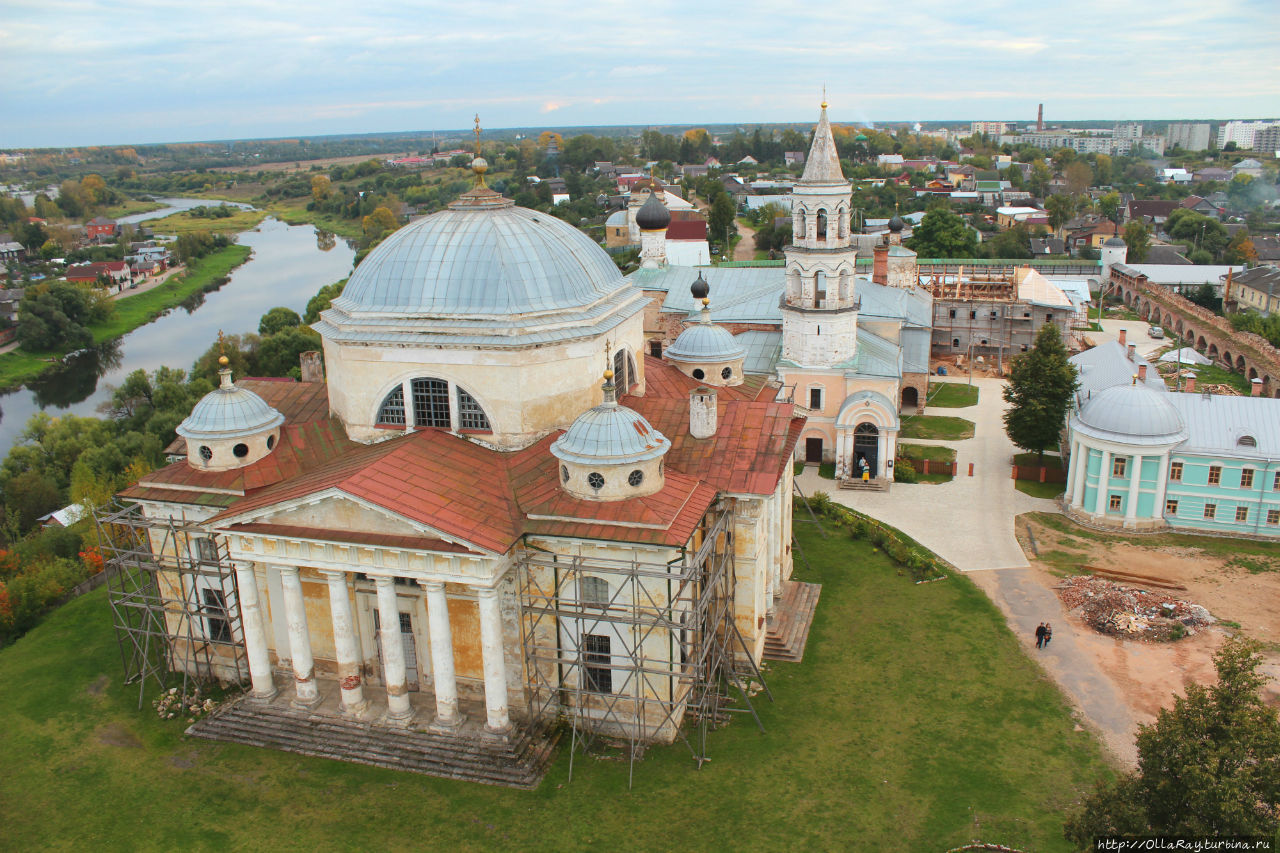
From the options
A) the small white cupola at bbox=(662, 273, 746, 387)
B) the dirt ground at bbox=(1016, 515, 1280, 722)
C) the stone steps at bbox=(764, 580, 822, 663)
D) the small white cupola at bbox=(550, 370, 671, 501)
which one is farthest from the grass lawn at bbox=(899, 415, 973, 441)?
the small white cupola at bbox=(550, 370, 671, 501)

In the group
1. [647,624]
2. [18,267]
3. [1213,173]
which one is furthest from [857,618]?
[1213,173]

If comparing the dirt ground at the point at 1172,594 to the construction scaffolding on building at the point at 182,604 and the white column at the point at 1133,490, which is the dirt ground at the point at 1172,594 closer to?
the white column at the point at 1133,490

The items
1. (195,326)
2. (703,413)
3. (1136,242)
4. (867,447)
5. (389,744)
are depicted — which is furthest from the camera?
(1136,242)

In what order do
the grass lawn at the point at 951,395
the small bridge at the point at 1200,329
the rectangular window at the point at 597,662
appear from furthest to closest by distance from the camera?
the small bridge at the point at 1200,329 < the grass lawn at the point at 951,395 < the rectangular window at the point at 597,662

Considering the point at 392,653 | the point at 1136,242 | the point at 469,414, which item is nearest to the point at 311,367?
the point at 469,414

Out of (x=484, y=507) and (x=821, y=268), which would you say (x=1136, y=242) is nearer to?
(x=821, y=268)

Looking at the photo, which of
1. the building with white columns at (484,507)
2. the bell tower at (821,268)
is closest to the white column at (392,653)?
the building with white columns at (484,507)
